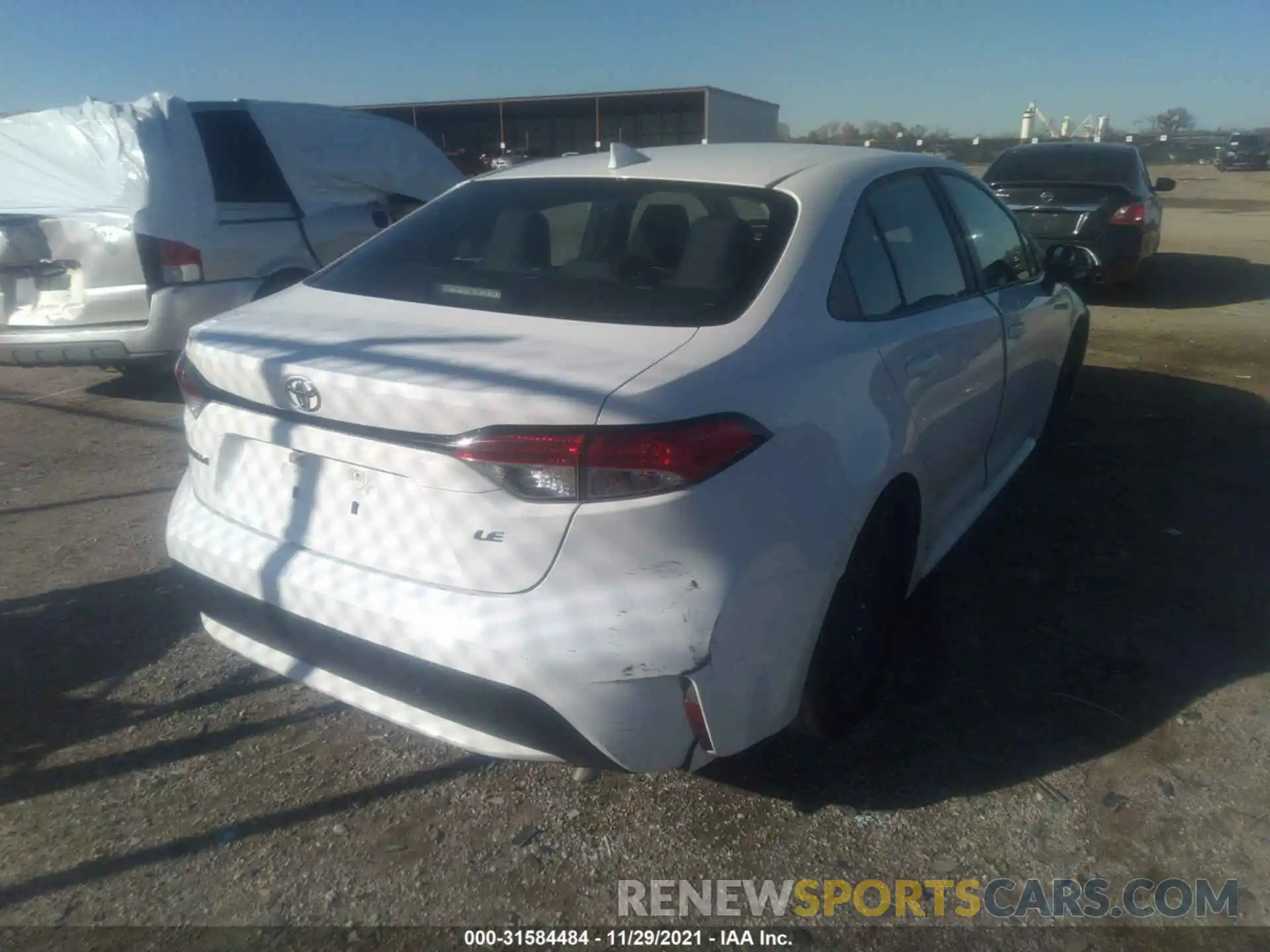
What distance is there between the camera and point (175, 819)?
102 inches

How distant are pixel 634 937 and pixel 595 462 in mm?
1085

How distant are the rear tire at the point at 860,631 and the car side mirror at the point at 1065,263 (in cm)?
210

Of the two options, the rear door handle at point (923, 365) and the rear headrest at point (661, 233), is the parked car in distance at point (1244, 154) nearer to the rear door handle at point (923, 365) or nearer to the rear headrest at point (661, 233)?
the rear door handle at point (923, 365)

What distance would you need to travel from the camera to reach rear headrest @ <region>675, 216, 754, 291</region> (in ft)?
8.50

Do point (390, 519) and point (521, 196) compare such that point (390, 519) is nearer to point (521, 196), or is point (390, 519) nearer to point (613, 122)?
point (521, 196)

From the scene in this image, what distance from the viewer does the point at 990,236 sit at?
4031mm

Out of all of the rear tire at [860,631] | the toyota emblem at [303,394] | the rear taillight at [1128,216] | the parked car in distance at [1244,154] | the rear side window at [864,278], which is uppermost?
the rear side window at [864,278]

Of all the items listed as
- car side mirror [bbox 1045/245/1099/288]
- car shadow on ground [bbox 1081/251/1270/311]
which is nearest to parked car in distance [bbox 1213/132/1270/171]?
car shadow on ground [bbox 1081/251/1270/311]

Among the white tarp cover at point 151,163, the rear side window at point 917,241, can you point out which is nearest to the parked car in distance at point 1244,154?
the white tarp cover at point 151,163

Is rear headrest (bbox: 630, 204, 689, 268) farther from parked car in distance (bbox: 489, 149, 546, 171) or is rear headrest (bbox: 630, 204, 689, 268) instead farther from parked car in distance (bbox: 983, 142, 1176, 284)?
parked car in distance (bbox: 489, 149, 546, 171)

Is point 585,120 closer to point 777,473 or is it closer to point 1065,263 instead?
point 1065,263

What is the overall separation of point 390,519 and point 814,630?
3.32 ft

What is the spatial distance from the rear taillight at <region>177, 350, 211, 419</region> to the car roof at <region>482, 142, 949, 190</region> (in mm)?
1255

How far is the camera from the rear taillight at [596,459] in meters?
2.01
